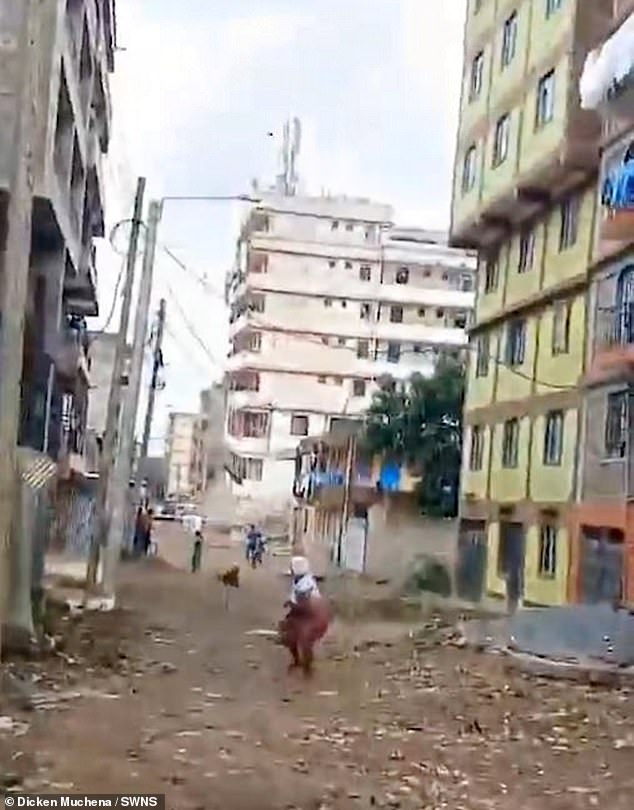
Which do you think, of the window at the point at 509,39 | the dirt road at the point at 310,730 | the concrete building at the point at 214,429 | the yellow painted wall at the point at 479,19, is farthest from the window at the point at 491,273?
the concrete building at the point at 214,429

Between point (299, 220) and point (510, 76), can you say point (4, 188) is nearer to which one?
point (510, 76)

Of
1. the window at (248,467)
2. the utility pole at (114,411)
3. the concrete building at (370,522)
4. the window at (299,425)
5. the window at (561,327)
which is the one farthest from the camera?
the window at (299,425)

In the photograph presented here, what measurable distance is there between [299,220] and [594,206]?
156 feet

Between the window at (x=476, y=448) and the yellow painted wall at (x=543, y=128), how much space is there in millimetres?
7707

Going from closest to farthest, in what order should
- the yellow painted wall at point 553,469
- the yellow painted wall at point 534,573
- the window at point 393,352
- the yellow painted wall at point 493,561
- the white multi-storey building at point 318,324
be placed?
the yellow painted wall at point 534,573 → the yellow painted wall at point 553,469 → the yellow painted wall at point 493,561 → the window at point 393,352 → the white multi-storey building at point 318,324

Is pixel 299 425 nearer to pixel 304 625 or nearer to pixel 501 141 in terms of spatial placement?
pixel 501 141

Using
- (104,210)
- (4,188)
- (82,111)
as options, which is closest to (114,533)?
(82,111)

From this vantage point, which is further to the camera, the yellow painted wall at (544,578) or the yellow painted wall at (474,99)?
the yellow painted wall at (474,99)

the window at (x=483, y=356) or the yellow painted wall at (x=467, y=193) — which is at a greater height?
the yellow painted wall at (x=467, y=193)

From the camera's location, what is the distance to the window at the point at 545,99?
30.4 m

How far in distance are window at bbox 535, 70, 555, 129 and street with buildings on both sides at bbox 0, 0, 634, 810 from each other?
80mm

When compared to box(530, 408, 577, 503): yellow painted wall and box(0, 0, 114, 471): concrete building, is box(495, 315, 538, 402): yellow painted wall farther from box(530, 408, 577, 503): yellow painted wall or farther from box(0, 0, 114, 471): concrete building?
box(0, 0, 114, 471): concrete building

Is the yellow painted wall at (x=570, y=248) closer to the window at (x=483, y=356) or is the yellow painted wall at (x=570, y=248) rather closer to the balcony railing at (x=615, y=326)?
the balcony railing at (x=615, y=326)

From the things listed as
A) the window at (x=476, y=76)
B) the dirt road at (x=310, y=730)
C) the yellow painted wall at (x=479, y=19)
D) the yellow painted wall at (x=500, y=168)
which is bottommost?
the dirt road at (x=310, y=730)
